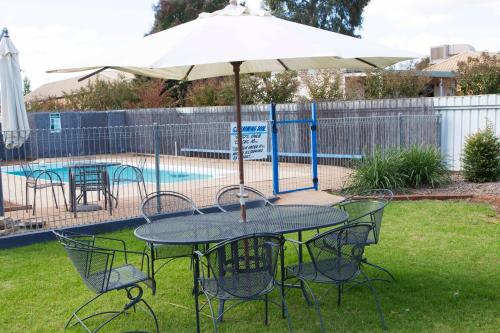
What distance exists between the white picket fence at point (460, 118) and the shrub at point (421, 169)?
6.17 ft

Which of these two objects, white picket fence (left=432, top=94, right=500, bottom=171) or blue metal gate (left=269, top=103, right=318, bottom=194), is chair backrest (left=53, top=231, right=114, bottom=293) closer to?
blue metal gate (left=269, top=103, right=318, bottom=194)

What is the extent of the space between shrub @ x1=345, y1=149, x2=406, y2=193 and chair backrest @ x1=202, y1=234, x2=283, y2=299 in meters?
6.61

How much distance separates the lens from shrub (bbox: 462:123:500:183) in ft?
36.0

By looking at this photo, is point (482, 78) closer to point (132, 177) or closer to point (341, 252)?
point (132, 177)

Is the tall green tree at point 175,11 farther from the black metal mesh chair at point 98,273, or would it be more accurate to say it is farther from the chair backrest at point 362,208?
the black metal mesh chair at point 98,273

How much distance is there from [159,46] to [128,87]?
24.0 m

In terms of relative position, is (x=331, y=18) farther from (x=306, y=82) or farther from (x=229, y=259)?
(x=229, y=259)

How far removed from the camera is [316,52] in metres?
4.29

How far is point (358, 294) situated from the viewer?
5238mm

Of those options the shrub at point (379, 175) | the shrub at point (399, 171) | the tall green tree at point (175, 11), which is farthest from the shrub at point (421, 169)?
the tall green tree at point (175, 11)

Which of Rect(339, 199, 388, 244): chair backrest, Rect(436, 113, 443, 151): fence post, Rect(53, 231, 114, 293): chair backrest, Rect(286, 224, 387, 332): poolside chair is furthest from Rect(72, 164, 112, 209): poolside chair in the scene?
Rect(436, 113, 443, 151): fence post

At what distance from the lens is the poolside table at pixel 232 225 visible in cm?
461

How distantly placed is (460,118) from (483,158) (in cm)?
234

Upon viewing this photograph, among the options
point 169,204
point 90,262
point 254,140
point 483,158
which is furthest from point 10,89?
point 483,158
